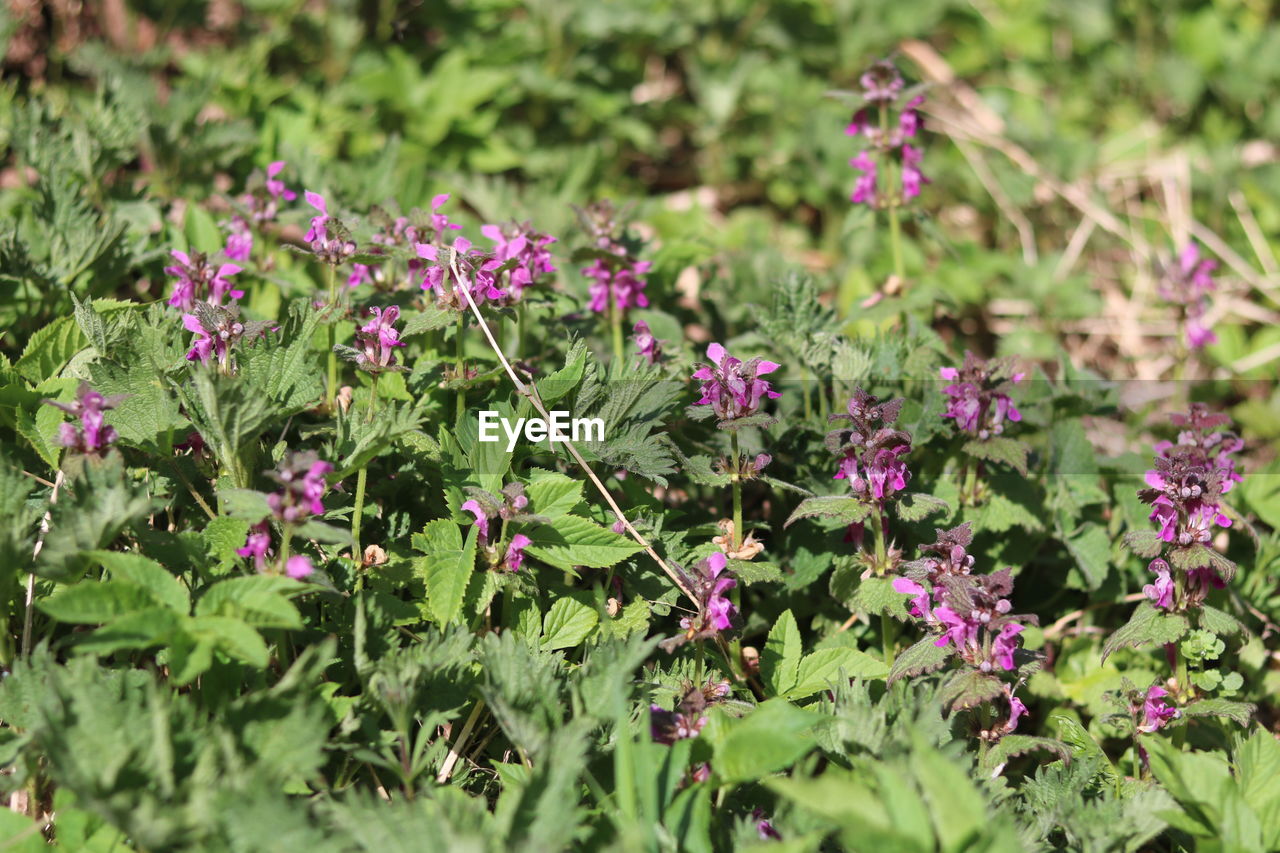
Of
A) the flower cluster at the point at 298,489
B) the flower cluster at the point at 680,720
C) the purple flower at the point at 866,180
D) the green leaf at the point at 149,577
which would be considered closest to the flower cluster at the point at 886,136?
the purple flower at the point at 866,180

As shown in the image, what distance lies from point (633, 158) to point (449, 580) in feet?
10.9

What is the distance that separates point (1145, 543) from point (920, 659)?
55 cm

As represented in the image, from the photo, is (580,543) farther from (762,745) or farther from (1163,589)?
(1163,589)

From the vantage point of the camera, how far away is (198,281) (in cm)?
262

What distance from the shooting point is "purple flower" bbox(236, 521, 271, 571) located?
6.75 ft

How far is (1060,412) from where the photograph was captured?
305 cm

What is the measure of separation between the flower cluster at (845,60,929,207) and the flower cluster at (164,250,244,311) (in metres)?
1.73

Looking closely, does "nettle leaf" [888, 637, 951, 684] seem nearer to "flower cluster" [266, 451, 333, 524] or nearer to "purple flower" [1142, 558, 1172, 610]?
"purple flower" [1142, 558, 1172, 610]

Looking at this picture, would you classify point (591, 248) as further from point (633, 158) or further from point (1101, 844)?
Result: point (633, 158)

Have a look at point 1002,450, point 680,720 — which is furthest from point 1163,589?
point 680,720

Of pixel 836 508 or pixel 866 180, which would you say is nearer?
pixel 836 508

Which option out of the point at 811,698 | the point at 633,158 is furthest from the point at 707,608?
the point at 633,158

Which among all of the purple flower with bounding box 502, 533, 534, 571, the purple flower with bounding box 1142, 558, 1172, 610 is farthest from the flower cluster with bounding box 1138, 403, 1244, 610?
the purple flower with bounding box 502, 533, 534, 571

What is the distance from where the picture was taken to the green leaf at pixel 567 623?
231cm
